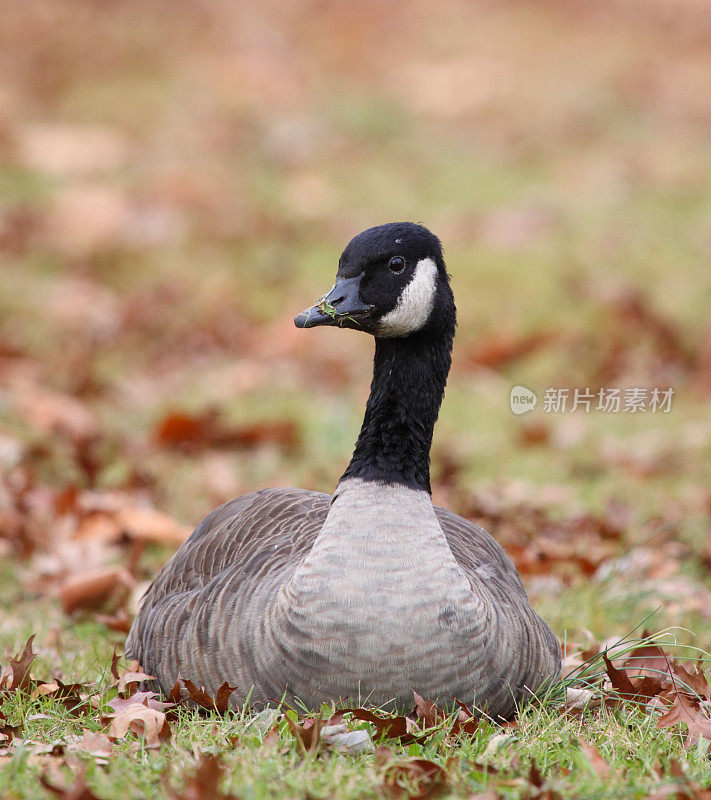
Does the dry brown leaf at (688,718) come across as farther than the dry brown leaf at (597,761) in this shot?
Yes

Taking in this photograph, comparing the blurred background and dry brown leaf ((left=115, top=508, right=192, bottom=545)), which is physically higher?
the blurred background

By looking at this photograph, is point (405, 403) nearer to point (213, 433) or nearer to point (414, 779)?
point (414, 779)

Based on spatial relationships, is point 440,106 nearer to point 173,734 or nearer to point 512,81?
point 512,81

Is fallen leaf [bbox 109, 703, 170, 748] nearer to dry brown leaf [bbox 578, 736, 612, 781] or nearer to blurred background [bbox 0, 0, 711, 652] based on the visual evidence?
dry brown leaf [bbox 578, 736, 612, 781]

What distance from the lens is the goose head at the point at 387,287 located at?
3645 mm

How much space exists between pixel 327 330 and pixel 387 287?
7725mm

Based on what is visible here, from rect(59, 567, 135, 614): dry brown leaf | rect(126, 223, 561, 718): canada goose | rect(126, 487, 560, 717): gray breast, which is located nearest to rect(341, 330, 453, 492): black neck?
rect(126, 223, 561, 718): canada goose

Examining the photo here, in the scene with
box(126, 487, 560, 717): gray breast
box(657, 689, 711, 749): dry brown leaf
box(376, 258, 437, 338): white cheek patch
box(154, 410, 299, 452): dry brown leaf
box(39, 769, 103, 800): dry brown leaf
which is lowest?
box(39, 769, 103, 800): dry brown leaf

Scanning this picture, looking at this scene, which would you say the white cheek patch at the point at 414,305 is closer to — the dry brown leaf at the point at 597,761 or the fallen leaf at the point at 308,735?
the fallen leaf at the point at 308,735

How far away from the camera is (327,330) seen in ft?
37.3

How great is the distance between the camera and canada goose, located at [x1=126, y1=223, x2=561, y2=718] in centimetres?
334

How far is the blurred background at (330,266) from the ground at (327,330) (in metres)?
0.04

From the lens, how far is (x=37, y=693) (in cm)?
364

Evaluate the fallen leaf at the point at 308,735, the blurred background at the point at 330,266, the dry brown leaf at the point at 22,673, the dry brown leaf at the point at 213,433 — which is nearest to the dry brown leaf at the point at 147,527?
the blurred background at the point at 330,266
